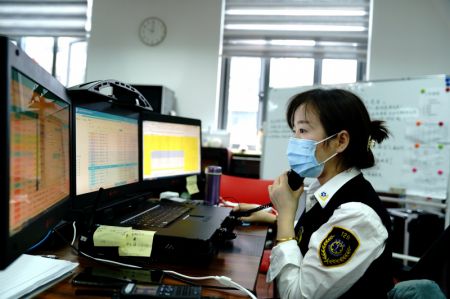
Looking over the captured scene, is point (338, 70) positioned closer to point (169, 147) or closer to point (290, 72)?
point (290, 72)

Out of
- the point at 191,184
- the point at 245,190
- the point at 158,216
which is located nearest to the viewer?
the point at 158,216

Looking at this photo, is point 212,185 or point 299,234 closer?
point 299,234

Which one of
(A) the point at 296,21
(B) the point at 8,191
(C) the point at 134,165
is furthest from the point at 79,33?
(B) the point at 8,191

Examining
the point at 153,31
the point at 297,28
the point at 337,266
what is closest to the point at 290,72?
the point at 297,28

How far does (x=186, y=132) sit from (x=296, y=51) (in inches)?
110

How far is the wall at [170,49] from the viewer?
391 centimetres

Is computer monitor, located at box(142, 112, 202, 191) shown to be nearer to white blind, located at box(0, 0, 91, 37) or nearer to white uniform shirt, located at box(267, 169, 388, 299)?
white uniform shirt, located at box(267, 169, 388, 299)

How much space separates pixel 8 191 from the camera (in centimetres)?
38

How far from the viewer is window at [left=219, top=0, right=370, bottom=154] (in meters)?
3.79

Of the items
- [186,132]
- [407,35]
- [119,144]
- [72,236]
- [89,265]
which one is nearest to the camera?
[89,265]

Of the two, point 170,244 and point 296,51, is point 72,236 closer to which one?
point 170,244

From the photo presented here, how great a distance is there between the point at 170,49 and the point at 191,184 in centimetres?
289

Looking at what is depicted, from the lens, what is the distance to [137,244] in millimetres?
698

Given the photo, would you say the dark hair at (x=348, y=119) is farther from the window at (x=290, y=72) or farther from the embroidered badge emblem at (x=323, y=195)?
the window at (x=290, y=72)
